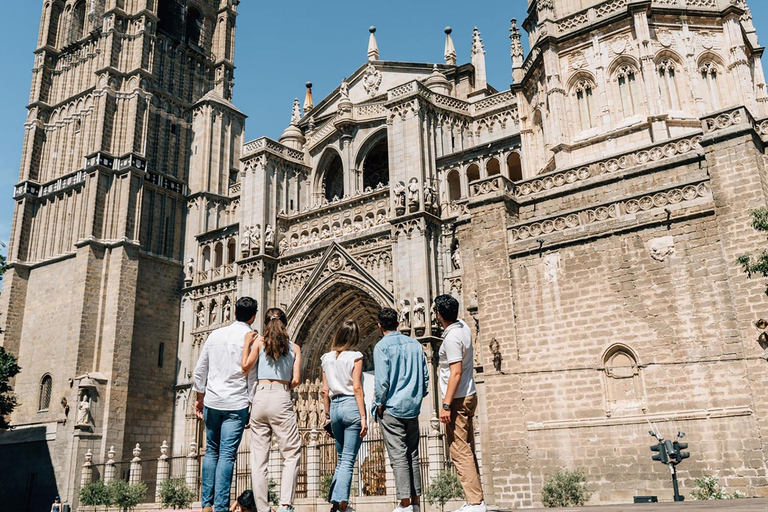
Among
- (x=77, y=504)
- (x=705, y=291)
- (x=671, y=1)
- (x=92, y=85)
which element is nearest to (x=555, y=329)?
(x=705, y=291)

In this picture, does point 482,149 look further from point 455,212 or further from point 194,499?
point 194,499

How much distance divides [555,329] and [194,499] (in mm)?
13414

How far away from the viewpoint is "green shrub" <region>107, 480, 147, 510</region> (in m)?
23.1

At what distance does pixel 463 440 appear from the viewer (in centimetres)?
656

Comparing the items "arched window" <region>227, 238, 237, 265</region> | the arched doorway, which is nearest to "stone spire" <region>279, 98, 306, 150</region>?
"arched window" <region>227, 238, 237, 265</region>

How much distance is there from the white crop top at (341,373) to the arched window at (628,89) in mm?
16540

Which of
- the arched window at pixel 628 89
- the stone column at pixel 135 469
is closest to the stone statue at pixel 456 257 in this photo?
the arched window at pixel 628 89

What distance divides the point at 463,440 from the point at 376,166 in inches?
1004

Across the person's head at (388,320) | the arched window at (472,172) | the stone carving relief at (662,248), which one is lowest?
the person's head at (388,320)

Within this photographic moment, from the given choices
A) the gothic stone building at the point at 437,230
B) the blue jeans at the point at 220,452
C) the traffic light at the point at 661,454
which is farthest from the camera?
the gothic stone building at the point at 437,230

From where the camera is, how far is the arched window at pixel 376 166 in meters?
30.8

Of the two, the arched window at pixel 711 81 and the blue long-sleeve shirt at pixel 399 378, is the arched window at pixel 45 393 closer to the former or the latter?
the blue long-sleeve shirt at pixel 399 378

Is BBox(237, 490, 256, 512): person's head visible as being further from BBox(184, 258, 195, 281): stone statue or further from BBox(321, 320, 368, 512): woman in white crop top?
BBox(184, 258, 195, 281): stone statue

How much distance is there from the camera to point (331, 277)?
26.3 m
